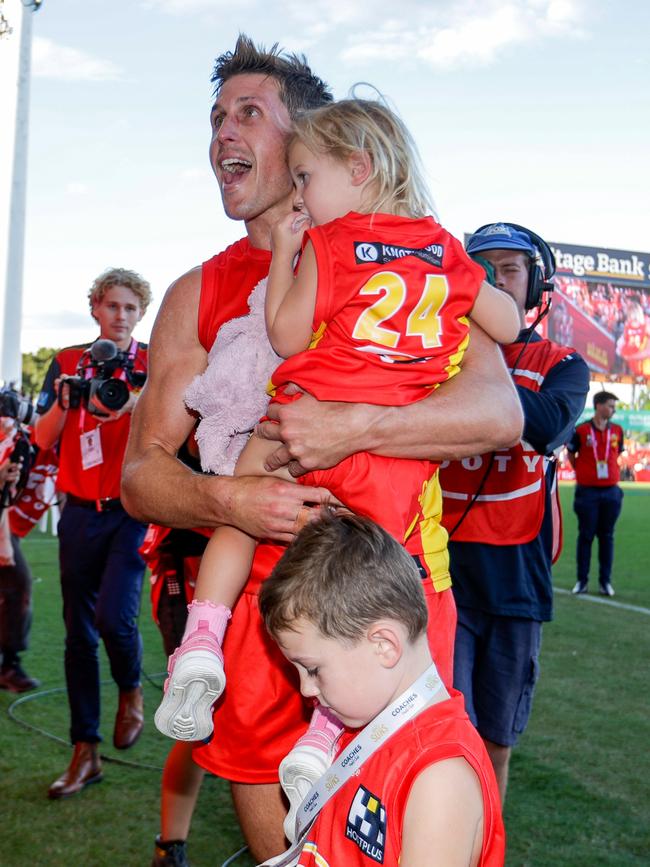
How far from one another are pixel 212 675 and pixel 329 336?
30.6 inches

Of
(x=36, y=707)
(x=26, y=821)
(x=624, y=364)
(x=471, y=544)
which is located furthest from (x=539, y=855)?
(x=624, y=364)

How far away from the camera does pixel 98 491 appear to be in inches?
199

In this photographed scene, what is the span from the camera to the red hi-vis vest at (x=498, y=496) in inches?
145

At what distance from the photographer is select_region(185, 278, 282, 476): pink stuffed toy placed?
2473mm

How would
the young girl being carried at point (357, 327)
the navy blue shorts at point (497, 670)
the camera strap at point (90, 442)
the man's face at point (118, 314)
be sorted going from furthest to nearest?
the man's face at point (118, 314)
the camera strap at point (90, 442)
the navy blue shorts at point (497, 670)
the young girl being carried at point (357, 327)

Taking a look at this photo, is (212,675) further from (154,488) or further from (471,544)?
(471,544)

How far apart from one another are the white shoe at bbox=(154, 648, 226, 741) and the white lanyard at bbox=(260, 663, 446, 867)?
1.02 feet

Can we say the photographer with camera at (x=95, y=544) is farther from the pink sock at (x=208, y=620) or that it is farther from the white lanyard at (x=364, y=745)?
the white lanyard at (x=364, y=745)

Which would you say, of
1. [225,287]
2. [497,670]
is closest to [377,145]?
[225,287]

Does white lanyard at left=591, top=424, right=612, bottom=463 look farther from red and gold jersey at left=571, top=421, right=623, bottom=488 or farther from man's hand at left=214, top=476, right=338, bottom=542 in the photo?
man's hand at left=214, top=476, right=338, bottom=542

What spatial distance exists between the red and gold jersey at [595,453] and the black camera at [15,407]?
767cm

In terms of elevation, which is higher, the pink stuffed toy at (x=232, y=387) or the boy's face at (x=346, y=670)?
the pink stuffed toy at (x=232, y=387)

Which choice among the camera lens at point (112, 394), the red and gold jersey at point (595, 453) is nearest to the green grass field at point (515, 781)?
the camera lens at point (112, 394)

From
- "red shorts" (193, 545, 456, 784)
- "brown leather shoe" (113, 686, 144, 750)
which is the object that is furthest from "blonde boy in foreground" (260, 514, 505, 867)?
"brown leather shoe" (113, 686, 144, 750)
